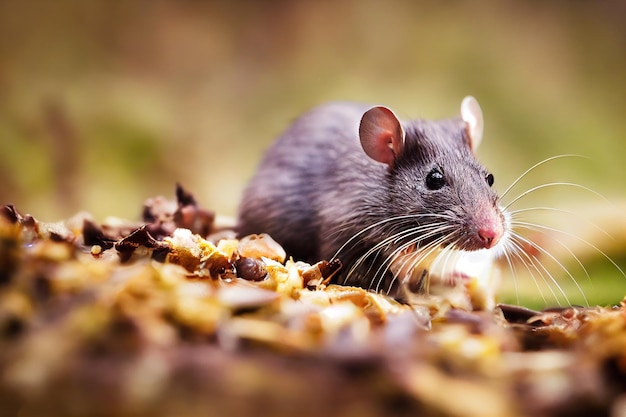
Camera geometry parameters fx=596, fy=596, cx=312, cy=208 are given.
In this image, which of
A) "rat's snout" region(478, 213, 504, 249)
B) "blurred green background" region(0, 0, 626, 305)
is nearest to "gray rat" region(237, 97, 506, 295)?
"rat's snout" region(478, 213, 504, 249)

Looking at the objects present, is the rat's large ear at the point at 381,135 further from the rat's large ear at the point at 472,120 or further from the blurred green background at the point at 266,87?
the blurred green background at the point at 266,87

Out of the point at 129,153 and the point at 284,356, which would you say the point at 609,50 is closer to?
the point at 129,153

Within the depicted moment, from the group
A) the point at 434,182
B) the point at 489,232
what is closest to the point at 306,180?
the point at 434,182

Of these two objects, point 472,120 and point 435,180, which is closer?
point 435,180

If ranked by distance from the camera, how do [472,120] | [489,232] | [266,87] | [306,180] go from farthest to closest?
[266,87]
[306,180]
[472,120]
[489,232]

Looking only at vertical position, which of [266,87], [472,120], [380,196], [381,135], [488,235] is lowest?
[488,235]

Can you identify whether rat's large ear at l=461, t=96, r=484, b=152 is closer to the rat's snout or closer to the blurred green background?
the rat's snout

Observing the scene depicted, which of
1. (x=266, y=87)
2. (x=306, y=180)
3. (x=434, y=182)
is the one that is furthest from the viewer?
(x=266, y=87)

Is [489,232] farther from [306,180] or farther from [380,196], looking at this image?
[306,180]

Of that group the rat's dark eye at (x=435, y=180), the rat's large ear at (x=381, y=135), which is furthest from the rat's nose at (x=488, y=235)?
Answer: the rat's large ear at (x=381, y=135)
